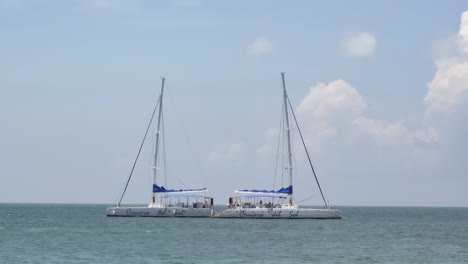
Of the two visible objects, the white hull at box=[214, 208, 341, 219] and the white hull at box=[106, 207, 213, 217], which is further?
the white hull at box=[106, 207, 213, 217]

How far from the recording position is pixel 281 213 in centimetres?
11412

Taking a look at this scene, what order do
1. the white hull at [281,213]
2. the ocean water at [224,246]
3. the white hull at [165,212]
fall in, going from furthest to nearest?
the white hull at [165,212] → the white hull at [281,213] → the ocean water at [224,246]

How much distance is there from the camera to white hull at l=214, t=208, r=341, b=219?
11262 cm

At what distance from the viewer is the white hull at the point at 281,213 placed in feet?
370

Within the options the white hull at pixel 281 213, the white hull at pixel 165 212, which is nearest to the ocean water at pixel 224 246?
the white hull at pixel 281 213

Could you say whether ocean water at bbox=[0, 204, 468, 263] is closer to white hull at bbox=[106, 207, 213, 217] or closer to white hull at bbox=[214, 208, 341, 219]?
white hull at bbox=[214, 208, 341, 219]

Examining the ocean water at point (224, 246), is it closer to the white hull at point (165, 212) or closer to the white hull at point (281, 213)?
the white hull at point (281, 213)

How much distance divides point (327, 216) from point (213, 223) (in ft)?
61.2

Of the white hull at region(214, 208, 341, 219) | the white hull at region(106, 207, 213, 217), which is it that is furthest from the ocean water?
the white hull at region(106, 207, 213, 217)

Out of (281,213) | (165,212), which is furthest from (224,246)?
(165,212)

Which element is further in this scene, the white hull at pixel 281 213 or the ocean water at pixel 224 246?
the white hull at pixel 281 213

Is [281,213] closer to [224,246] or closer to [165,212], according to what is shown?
[165,212]

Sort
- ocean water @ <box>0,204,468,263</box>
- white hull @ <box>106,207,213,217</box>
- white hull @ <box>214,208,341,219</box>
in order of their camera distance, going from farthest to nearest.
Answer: white hull @ <box>106,207,213,217</box>
white hull @ <box>214,208,341,219</box>
ocean water @ <box>0,204,468,263</box>

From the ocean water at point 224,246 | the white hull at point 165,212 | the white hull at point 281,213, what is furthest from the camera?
the white hull at point 165,212
